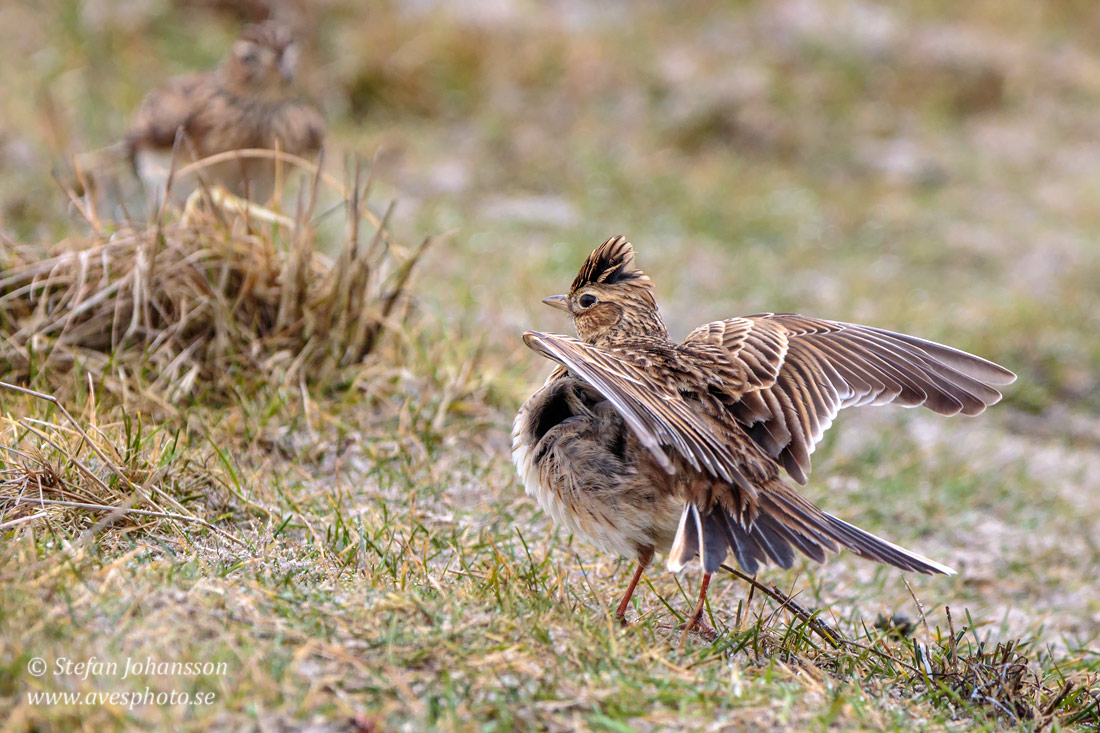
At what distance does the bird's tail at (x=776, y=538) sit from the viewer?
294 cm

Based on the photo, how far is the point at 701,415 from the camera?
11.2 ft

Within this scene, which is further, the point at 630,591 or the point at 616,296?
the point at 616,296

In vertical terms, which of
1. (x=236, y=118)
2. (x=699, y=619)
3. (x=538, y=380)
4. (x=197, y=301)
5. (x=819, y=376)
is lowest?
(x=197, y=301)

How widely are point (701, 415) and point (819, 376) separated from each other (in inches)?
24.2

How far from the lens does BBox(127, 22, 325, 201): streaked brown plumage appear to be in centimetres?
683

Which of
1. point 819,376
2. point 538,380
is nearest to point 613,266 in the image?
point 819,376

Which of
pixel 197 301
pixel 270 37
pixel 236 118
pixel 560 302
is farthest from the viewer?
pixel 270 37

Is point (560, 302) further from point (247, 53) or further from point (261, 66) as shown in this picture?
point (247, 53)

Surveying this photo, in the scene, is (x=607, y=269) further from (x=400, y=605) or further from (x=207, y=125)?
(x=207, y=125)

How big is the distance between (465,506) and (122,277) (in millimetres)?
1865

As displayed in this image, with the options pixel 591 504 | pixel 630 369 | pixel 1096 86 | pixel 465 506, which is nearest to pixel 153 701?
pixel 591 504

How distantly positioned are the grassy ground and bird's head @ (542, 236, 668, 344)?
816 mm

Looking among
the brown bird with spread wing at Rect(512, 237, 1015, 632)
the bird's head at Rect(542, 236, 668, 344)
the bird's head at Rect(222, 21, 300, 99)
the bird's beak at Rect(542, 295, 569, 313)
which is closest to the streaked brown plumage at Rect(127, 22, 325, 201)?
the bird's head at Rect(222, 21, 300, 99)

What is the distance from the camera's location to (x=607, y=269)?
4.09 metres
